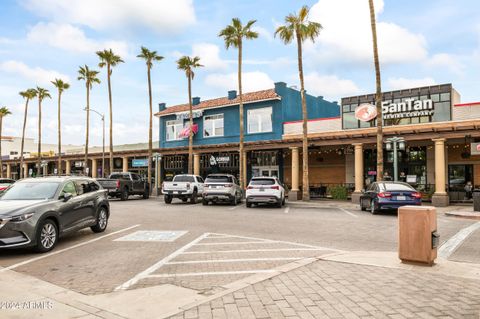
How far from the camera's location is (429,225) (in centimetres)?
692

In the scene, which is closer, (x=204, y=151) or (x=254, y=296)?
(x=254, y=296)

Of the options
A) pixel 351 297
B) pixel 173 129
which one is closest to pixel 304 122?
pixel 173 129

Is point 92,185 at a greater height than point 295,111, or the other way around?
point 295,111

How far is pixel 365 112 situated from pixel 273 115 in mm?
7759

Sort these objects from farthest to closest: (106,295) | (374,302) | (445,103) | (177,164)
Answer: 1. (177,164)
2. (445,103)
3. (106,295)
4. (374,302)

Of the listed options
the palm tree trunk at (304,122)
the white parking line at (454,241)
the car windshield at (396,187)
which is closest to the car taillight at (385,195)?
the car windshield at (396,187)

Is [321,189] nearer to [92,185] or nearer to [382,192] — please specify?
[382,192]

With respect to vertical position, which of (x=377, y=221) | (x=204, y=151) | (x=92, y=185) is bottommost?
(x=377, y=221)

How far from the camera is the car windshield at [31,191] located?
30.3ft

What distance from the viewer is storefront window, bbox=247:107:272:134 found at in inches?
1281

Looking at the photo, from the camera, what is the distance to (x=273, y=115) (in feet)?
106

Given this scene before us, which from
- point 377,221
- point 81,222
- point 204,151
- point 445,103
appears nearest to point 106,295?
point 81,222

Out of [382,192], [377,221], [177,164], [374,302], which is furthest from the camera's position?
[177,164]

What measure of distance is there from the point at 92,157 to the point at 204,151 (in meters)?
16.6
